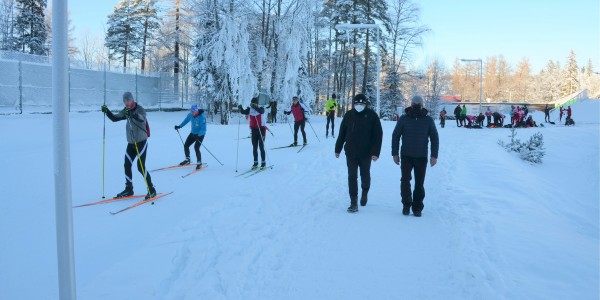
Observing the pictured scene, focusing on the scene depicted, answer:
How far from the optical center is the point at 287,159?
42.2 ft

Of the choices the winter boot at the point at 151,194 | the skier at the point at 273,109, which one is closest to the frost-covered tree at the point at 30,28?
the skier at the point at 273,109

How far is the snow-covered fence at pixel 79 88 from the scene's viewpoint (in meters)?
20.2

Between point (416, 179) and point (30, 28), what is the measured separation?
44.3m

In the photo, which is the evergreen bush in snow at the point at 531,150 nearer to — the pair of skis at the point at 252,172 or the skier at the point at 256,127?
the pair of skis at the point at 252,172

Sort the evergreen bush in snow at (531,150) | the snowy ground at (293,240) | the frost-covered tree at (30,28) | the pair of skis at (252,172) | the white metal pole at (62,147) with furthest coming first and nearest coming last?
the frost-covered tree at (30,28)
the evergreen bush in snow at (531,150)
the pair of skis at (252,172)
the snowy ground at (293,240)
the white metal pole at (62,147)

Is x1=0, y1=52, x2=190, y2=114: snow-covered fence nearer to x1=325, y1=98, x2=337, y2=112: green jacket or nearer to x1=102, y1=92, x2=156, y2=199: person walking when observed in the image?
x1=325, y1=98, x2=337, y2=112: green jacket

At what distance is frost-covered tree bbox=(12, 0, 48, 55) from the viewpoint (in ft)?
128

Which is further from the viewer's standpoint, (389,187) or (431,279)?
(389,187)

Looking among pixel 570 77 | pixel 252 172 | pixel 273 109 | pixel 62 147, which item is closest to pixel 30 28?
pixel 273 109

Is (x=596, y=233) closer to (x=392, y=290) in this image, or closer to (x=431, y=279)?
(x=431, y=279)

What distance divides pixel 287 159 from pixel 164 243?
7.80m

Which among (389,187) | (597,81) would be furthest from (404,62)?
(597,81)

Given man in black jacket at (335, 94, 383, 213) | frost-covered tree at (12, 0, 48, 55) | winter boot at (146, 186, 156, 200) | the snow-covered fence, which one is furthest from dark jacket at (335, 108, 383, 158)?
frost-covered tree at (12, 0, 48, 55)

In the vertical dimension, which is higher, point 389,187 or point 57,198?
point 57,198
